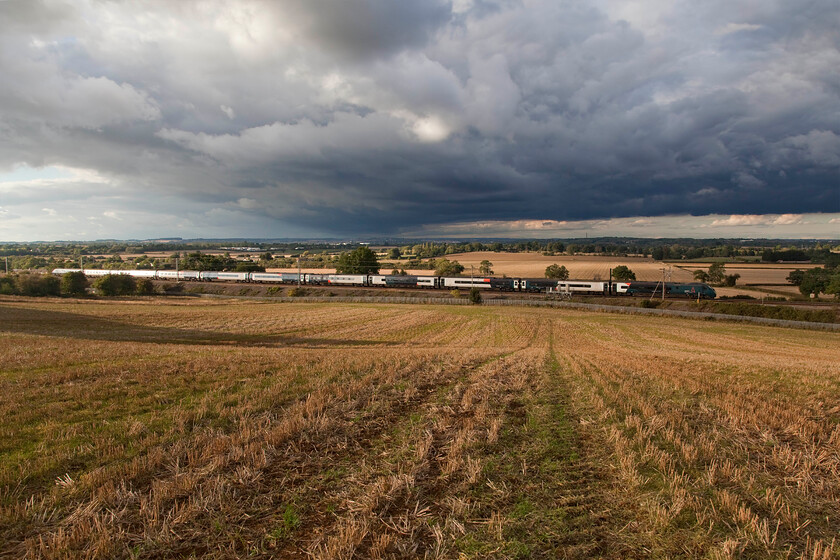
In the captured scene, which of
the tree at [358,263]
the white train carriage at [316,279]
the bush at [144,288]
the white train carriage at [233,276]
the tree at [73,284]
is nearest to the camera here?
the tree at [73,284]

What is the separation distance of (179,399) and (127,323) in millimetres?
36728

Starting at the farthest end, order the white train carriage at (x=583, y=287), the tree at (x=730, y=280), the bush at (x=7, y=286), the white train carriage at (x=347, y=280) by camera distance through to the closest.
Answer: the white train carriage at (x=347, y=280) → the tree at (x=730, y=280) → the white train carriage at (x=583, y=287) → the bush at (x=7, y=286)

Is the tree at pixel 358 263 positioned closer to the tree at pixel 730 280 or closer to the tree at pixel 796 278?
the tree at pixel 730 280

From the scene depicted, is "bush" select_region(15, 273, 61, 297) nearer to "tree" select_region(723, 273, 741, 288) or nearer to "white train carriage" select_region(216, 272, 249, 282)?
"white train carriage" select_region(216, 272, 249, 282)

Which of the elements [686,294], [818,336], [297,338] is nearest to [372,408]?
[297,338]

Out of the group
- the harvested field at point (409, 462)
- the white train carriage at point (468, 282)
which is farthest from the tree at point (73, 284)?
the harvested field at point (409, 462)

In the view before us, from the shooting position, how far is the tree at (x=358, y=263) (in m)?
118

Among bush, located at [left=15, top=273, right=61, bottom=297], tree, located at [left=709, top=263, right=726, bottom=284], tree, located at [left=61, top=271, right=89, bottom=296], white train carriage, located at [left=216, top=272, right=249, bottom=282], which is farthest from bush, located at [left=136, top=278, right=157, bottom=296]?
tree, located at [left=709, top=263, right=726, bottom=284]

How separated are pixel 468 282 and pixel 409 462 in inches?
3082

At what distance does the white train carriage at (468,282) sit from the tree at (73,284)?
256 ft

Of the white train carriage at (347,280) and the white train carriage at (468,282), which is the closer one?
the white train carriage at (468,282)

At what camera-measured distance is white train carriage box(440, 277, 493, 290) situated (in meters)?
84.0

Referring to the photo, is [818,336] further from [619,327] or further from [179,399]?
[179,399]

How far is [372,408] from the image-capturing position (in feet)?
32.1
